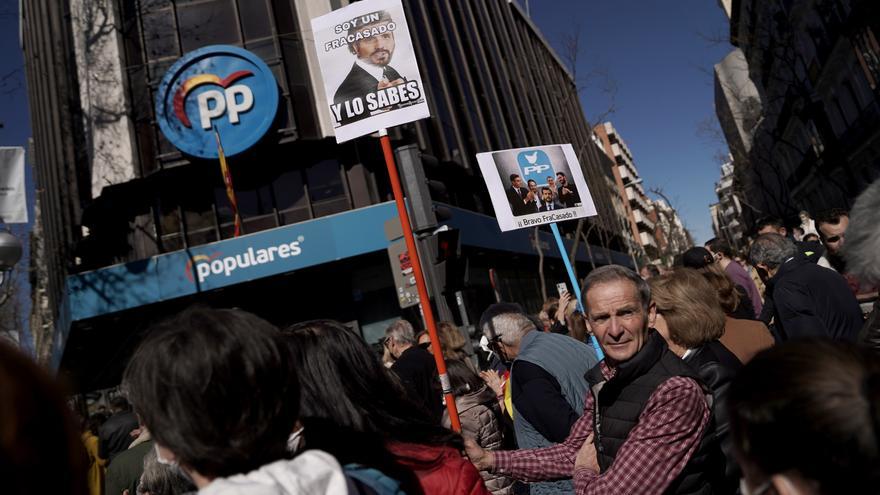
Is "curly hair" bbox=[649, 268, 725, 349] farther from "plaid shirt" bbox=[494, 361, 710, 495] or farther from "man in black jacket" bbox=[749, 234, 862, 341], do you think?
"man in black jacket" bbox=[749, 234, 862, 341]

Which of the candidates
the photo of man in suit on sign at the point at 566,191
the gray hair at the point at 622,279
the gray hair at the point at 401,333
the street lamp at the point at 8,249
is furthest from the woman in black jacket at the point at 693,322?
the street lamp at the point at 8,249

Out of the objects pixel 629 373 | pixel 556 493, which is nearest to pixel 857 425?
pixel 629 373

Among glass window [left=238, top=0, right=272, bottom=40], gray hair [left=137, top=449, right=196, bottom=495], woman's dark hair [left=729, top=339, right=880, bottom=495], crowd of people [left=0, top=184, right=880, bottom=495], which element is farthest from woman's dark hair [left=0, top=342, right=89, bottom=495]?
glass window [left=238, top=0, right=272, bottom=40]

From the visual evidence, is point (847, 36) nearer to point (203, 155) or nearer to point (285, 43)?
point (285, 43)

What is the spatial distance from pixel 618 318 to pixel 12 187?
6.19 meters

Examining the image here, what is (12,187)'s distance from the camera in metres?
6.12

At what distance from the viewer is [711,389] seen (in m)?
2.39

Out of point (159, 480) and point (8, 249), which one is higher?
point (8, 249)

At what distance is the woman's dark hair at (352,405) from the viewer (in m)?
1.93

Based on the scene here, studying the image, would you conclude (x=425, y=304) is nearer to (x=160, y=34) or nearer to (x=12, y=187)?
(x=12, y=187)

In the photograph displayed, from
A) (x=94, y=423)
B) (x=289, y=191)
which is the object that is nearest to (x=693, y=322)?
(x=94, y=423)

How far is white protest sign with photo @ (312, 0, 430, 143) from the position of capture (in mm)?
4492

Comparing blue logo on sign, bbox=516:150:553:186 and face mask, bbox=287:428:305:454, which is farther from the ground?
blue logo on sign, bbox=516:150:553:186

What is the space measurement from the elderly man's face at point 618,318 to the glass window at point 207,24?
17.9m
